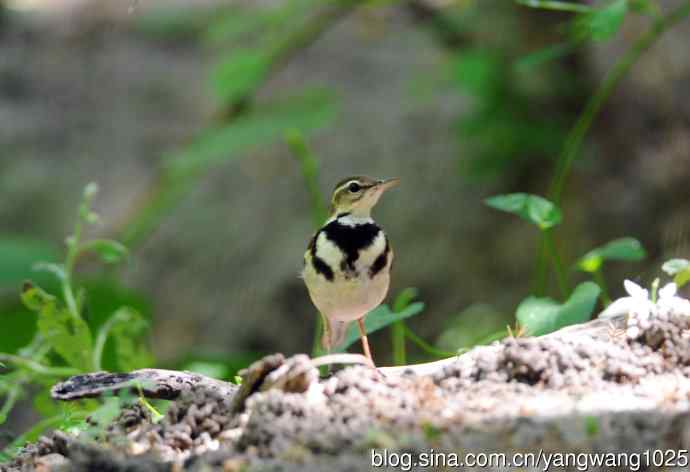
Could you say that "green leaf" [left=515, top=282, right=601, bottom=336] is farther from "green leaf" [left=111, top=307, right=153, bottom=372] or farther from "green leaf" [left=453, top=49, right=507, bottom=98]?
"green leaf" [left=453, top=49, right=507, bottom=98]

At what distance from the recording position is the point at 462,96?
6566 millimetres

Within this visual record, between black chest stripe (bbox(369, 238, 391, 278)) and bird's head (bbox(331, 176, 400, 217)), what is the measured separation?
0.21 m

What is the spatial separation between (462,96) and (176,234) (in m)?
2.31

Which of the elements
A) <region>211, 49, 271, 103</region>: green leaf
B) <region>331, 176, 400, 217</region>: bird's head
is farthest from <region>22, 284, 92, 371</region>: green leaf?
<region>211, 49, 271, 103</region>: green leaf

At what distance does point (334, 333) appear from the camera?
3146mm

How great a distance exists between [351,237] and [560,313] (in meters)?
0.68

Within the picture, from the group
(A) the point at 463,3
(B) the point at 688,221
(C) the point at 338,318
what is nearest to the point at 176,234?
(A) the point at 463,3

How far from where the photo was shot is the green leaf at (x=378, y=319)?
2.65 meters

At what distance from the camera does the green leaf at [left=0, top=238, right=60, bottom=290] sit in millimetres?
5379

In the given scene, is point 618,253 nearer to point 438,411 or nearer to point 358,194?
point 358,194

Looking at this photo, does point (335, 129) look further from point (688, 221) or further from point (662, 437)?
point (662, 437)

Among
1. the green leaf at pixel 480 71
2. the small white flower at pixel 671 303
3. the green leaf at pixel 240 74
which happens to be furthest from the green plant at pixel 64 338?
the green leaf at pixel 480 71

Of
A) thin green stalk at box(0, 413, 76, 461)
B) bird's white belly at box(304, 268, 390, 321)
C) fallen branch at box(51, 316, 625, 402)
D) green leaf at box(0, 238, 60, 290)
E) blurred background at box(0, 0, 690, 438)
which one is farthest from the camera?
green leaf at box(0, 238, 60, 290)

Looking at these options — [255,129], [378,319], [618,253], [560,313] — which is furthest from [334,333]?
[255,129]
